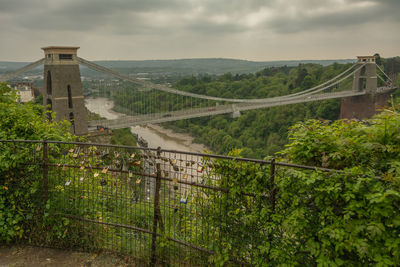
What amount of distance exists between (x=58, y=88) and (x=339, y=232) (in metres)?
15.1

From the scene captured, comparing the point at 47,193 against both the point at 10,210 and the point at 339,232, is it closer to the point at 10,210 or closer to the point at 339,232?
the point at 10,210

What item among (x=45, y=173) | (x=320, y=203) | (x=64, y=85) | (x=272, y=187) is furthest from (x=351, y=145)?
(x=64, y=85)

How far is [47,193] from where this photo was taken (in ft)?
9.34

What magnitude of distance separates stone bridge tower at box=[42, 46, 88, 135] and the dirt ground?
1232 centimetres

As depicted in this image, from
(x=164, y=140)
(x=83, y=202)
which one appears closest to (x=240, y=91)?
(x=164, y=140)

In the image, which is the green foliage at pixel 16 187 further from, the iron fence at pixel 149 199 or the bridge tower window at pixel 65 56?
the bridge tower window at pixel 65 56

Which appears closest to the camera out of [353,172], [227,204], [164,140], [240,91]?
[353,172]

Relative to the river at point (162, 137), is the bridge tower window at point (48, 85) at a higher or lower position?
higher

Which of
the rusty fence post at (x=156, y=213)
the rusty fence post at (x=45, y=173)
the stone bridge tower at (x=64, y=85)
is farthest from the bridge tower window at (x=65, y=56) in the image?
the rusty fence post at (x=156, y=213)

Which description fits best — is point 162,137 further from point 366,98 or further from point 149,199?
point 149,199

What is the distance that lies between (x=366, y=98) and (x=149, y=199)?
1300 inches

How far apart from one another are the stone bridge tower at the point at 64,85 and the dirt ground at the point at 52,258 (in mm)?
12319

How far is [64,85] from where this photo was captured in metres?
15.0

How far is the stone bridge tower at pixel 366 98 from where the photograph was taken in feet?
99.6
